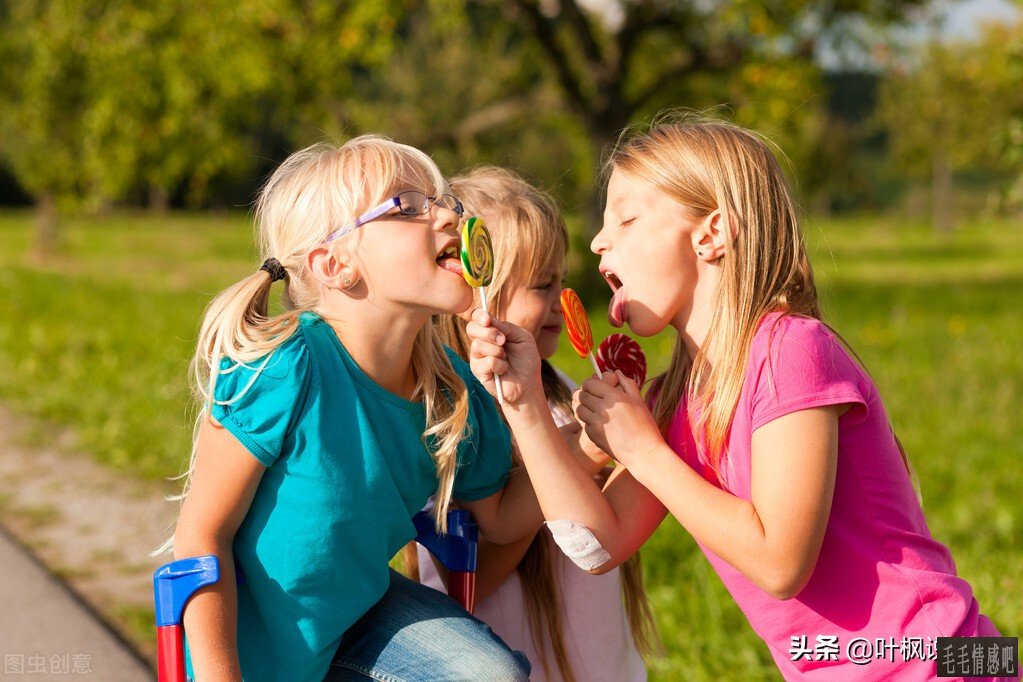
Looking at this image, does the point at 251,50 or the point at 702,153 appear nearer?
the point at 702,153

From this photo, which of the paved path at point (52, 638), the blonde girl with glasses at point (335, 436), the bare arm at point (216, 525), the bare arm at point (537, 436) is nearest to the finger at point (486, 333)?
the bare arm at point (537, 436)

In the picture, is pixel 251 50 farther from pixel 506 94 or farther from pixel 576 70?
pixel 506 94

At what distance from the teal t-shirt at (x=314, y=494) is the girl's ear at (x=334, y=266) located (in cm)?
9

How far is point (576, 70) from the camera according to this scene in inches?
654

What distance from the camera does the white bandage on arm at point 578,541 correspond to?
2.09 metres

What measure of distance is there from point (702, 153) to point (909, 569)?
875 millimetres

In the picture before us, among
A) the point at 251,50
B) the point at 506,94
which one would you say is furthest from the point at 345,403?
the point at 506,94

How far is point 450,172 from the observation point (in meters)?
3.54

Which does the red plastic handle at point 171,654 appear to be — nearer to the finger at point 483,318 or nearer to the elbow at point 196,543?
the elbow at point 196,543

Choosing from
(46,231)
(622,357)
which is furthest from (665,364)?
(46,231)

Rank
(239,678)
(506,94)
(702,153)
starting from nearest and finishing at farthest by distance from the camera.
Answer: (239,678) < (702,153) < (506,94)

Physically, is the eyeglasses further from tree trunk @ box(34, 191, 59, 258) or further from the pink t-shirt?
tree trunk @ box(34, 191, 59, 258)

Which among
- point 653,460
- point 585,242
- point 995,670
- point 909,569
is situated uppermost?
point 653,460

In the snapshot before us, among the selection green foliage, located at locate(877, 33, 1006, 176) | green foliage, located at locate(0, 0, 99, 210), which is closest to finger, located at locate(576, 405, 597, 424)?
green foliage, located at locate(0, 0, 99, 210)
